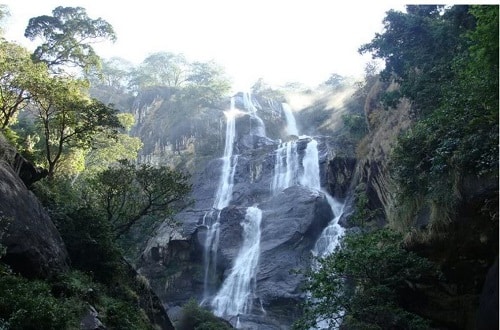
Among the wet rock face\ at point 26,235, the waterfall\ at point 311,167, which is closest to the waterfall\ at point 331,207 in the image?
the waterfall\ at point 311,167

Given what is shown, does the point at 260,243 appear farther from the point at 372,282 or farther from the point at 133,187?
the point at 372,282

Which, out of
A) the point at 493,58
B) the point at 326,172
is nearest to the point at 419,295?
the point at 493,58

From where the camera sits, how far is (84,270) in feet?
44.9

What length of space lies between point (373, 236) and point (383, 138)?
400 inches

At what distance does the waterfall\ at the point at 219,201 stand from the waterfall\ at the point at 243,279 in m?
1.76

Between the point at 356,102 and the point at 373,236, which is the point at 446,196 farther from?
the point at 356,102

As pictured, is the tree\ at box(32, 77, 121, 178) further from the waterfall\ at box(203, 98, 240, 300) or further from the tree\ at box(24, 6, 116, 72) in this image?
the waterfall\ at box(203, 98, 240, 300)

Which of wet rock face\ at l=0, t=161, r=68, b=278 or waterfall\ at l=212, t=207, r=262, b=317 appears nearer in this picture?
wet rock face\ at l=0, t=161, r=68, b=278

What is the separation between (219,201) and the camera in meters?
34.4

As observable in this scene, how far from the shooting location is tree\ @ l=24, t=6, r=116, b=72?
21.9m

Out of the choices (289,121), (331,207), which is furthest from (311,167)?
(289,121)

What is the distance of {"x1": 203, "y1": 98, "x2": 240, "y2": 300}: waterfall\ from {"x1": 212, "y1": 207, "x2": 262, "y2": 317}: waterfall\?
5.78 feet

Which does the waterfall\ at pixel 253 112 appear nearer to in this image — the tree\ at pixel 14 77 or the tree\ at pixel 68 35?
the tree\ at pixel 68 35

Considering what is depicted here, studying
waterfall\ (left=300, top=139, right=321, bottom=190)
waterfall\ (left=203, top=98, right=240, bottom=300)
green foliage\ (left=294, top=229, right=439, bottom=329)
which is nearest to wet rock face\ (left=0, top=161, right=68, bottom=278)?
green foliage\ (left=294, top=229, right=439, bottom=329)
